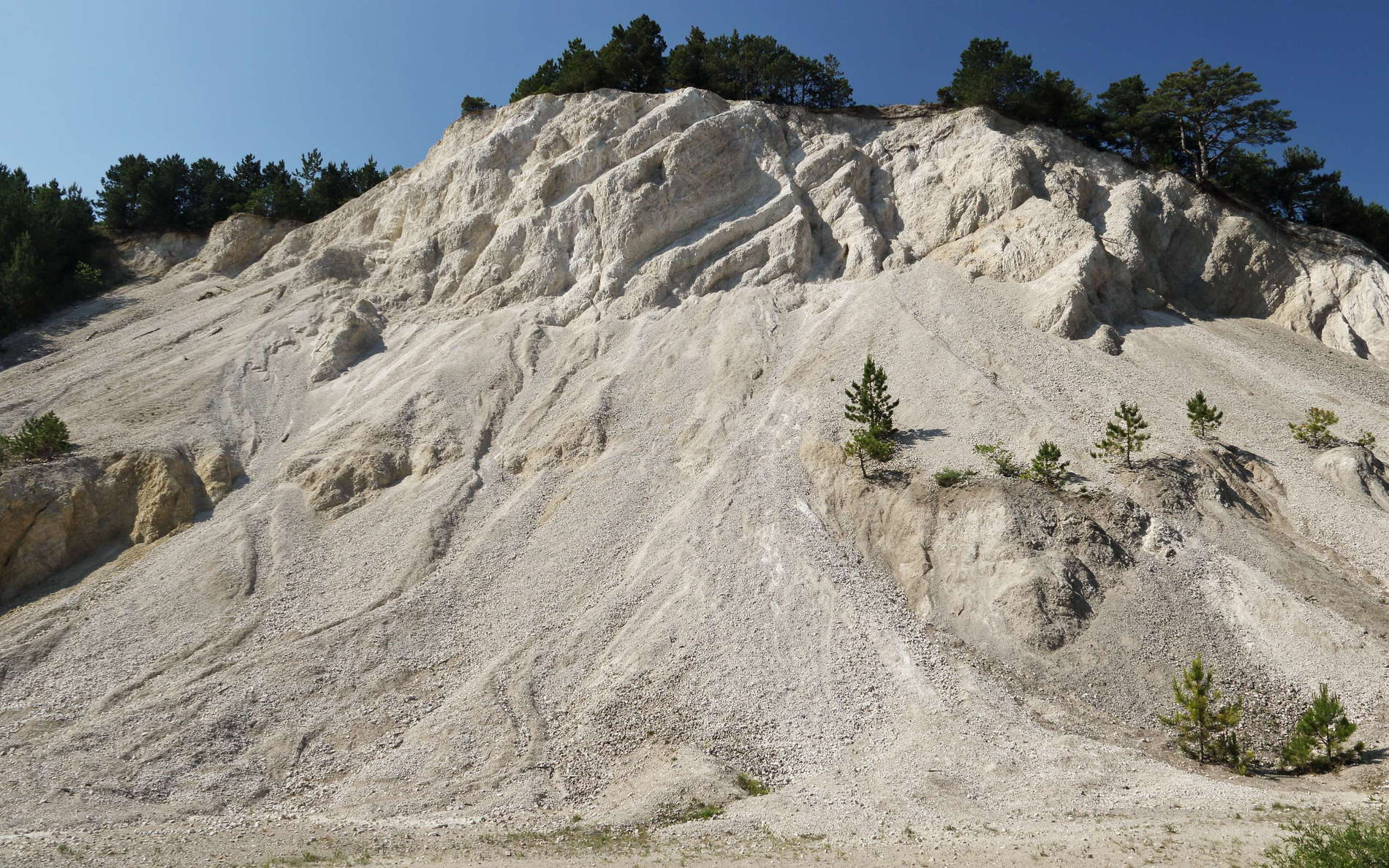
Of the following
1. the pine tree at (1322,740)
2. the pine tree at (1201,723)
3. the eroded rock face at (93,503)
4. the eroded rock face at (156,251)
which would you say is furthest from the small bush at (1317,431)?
the eroded rock face at (156,251)

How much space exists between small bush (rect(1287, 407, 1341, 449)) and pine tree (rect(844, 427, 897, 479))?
12623 mm

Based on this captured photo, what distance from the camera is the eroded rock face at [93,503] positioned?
929 inches

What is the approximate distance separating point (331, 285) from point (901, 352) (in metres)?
29.9

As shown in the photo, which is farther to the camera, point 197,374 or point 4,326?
point 4,326

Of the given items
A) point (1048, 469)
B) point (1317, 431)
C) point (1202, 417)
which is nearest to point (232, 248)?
point (1048, 469)

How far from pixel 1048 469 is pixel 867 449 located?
5.27 metres

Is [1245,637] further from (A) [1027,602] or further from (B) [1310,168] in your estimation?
(B) [1310,168]

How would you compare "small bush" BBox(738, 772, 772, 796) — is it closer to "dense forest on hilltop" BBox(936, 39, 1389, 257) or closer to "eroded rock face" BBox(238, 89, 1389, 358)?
"eroded rock face" BBox(238, 89, 1389, 358)

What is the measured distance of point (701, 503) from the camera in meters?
24.4

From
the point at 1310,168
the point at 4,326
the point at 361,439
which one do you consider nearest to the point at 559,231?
the point at 361,439

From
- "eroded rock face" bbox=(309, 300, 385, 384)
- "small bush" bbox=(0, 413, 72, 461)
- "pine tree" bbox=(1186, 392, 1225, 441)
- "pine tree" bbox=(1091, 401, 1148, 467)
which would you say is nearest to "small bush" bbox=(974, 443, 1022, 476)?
"pine tree" bbox=(1091, 401, 1148, 467)

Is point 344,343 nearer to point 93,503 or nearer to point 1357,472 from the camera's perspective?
point 93,503

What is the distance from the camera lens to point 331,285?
131 ft

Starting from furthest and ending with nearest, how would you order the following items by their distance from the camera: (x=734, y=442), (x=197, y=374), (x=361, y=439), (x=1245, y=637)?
(x=197, y=374), (x=361, y=439), (x=734, y=442), (x=1245, y=637)
